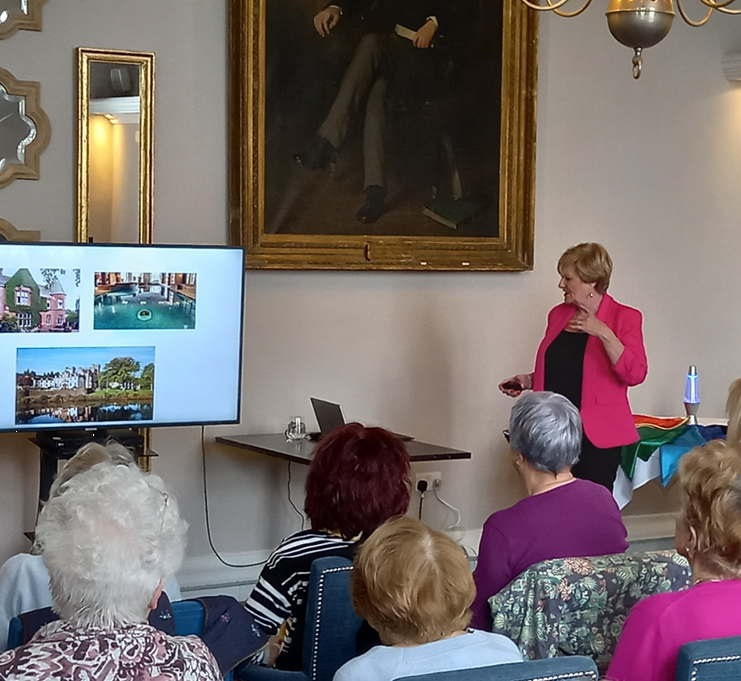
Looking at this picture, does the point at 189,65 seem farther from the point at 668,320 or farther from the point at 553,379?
the point at 668,320

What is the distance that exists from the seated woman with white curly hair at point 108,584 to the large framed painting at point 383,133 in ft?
9.51

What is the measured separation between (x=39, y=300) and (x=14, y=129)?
87cm

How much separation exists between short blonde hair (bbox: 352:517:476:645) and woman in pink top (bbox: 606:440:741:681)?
1.12 feet

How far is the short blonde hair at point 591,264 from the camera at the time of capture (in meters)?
4.39

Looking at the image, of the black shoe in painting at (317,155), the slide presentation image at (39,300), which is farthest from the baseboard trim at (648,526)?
the slide presentation image at (39,300)

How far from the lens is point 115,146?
441 cm

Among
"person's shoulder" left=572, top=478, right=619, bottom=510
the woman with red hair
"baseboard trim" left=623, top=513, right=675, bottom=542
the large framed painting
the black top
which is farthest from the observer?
"baseboard trim" left=623, top=513, right=675, bottom=542

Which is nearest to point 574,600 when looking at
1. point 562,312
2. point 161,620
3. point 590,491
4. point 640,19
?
Result: point 590,491

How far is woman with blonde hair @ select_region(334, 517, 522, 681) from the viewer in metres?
1.83

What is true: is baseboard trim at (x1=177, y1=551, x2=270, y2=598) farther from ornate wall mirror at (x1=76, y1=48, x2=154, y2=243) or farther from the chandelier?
the chandelier

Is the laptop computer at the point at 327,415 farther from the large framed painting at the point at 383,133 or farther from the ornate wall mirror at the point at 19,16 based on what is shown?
the ornate wall mirror at the point at 19,16

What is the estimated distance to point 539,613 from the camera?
91.4 inches

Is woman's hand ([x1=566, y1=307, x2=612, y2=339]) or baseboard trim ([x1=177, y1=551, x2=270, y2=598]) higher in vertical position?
woman's hand ([x1=566, y1=307, x2=612, y2=339])

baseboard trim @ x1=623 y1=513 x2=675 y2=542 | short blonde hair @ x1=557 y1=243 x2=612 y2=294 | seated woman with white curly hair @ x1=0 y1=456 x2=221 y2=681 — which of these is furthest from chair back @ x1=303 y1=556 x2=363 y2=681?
baseboard trim @ x1=623 y1=513 x2=675 y2=542
